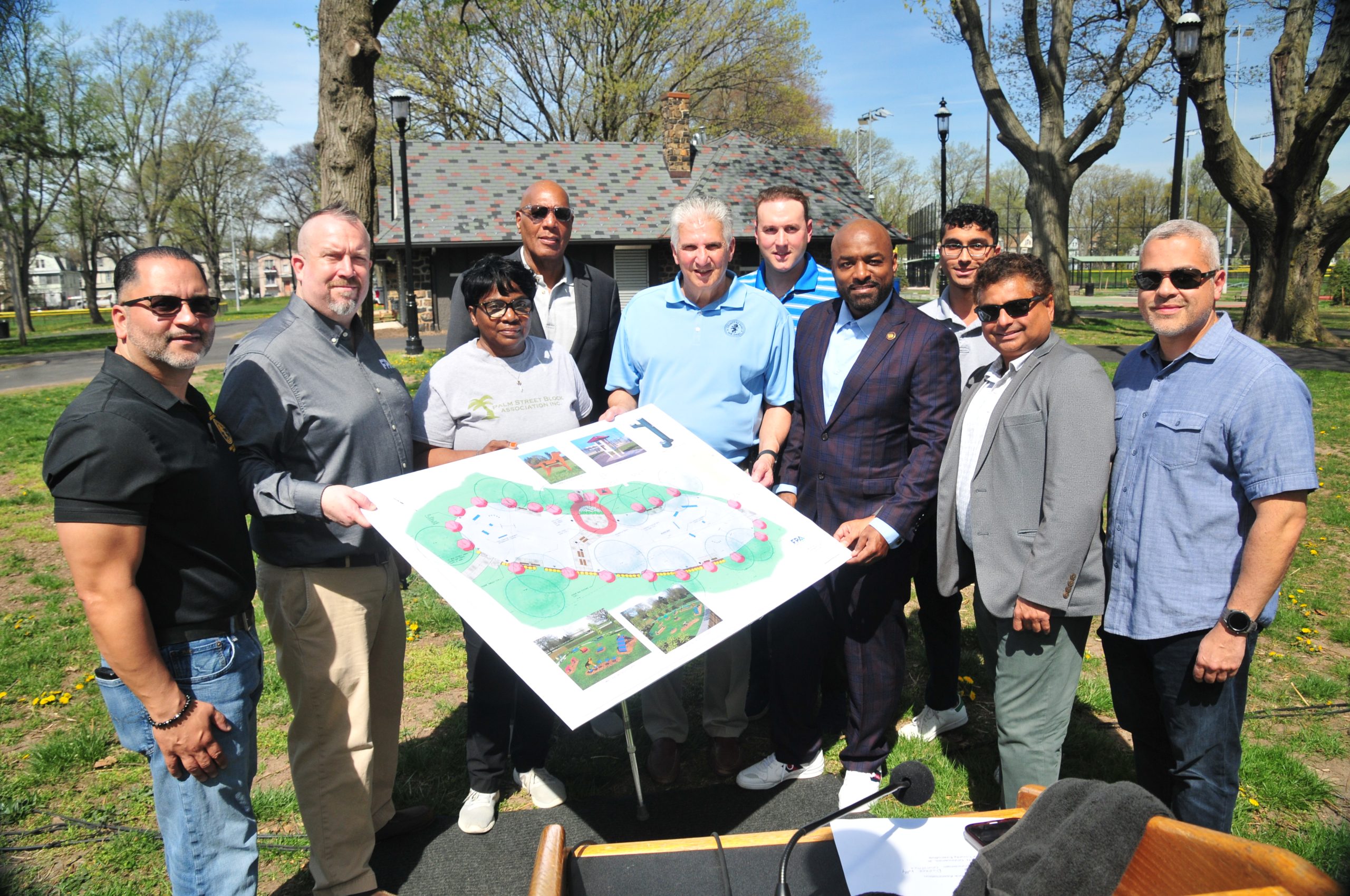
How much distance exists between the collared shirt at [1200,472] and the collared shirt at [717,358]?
1526 mm

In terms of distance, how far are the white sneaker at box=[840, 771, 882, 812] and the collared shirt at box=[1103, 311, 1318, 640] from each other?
4.30 ft

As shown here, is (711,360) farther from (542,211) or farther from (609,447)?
(542,211)

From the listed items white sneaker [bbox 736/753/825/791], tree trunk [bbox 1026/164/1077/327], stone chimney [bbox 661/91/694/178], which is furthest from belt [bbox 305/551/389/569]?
stone chimney [bbox 661/91/694/178]

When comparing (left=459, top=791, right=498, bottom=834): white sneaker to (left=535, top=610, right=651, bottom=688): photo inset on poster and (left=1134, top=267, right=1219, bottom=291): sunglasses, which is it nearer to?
(left=535, top=610, right=651, bottom=688): photo inset on poster

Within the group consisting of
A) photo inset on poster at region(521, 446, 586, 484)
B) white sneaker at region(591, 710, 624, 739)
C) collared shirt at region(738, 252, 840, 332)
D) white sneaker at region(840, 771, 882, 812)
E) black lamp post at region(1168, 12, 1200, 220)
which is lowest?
white sneaker at region(591, 710, 624, 739)

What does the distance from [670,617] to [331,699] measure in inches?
51.0

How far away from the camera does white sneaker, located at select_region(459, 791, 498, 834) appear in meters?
3.45

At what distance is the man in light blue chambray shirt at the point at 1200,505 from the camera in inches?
95.7

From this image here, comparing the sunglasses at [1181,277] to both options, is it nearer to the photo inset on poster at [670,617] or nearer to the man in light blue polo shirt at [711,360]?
the man in light blue polo shirt at [711,360]

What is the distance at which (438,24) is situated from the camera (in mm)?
29188

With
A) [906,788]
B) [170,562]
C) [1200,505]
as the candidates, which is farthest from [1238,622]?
[170,562]

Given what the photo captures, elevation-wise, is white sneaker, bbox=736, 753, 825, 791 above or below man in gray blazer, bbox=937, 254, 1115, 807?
below

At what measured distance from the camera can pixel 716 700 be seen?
3980 millimetres

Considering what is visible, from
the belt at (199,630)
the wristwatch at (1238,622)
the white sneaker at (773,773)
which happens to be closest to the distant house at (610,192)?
the white sneaker at (773,773)
